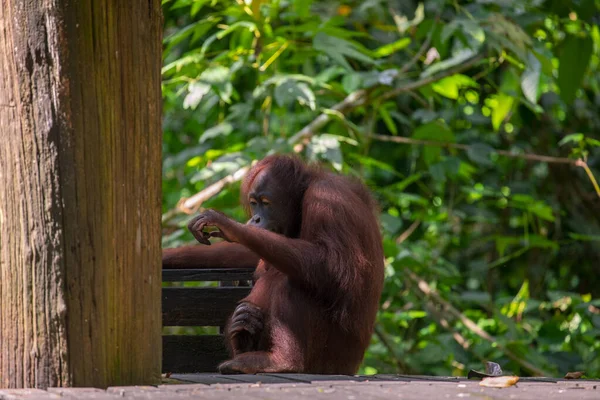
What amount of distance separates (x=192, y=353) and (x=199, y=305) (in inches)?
7.7

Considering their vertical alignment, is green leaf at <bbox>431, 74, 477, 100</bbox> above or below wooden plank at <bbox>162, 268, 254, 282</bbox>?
above

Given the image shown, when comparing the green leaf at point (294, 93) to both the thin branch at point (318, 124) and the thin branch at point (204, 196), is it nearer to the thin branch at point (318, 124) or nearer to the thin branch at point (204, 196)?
the thin branch at point (318, 124)

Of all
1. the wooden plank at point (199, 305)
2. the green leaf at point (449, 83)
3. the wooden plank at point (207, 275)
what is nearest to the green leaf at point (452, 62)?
the green leaf at point (449, 83)

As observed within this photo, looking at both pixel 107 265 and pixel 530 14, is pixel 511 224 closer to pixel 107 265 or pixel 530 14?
pixel 530 14

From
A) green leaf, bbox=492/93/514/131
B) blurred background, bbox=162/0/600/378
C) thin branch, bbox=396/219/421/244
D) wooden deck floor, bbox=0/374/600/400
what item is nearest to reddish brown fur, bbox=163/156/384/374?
wooden deck floor, bbox=0/374/600/400

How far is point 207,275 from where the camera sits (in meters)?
3.86

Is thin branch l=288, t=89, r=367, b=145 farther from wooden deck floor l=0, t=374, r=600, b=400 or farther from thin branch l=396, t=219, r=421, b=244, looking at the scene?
wooden deck floor l=0, t=374, r=600, b=400

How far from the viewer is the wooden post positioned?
2215 millimetres

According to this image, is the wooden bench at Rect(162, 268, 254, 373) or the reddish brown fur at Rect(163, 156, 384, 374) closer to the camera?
the reddish brown fur at Rect(163, 156, 384, 374)

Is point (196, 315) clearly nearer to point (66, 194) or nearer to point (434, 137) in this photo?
point (66, 194)

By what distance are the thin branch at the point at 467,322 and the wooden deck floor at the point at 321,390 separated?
293cm

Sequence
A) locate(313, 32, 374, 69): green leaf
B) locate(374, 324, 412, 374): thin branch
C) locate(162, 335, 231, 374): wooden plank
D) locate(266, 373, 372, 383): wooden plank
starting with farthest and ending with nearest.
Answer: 1. locate(374, 324, 412, 374): thin branch
2. locate(313, 32, 374, 69): green leaf
3. locate(162, 335, 231, 374): wooden plank
4. locate(266, 373, 372, 383): wooden plank

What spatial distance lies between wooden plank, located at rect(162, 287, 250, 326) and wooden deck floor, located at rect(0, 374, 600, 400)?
1.11 m

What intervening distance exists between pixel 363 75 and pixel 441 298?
1.85m
